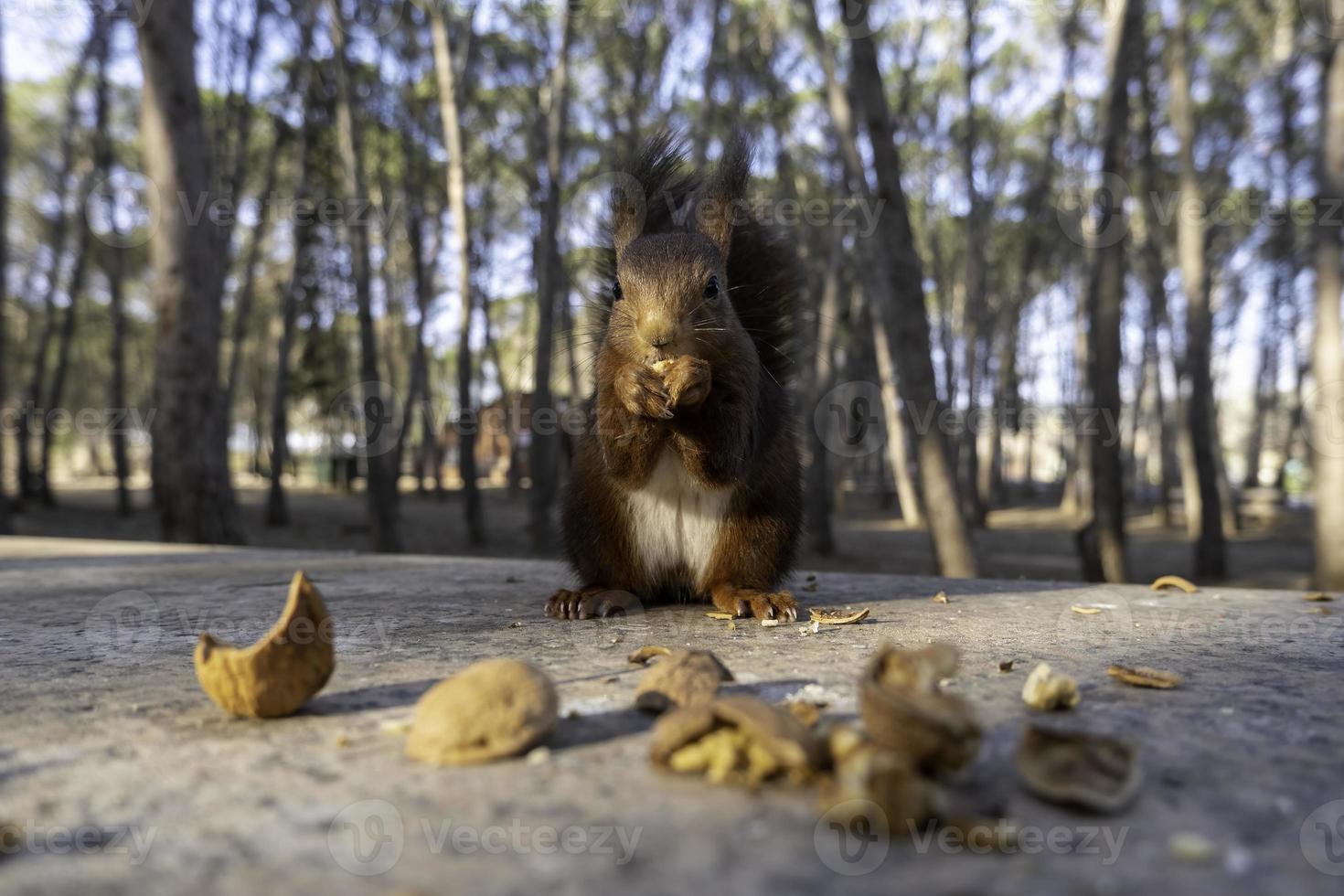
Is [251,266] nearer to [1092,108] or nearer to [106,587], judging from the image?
[106,587]

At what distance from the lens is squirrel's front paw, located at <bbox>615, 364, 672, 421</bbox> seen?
200cm

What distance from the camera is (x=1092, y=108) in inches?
650

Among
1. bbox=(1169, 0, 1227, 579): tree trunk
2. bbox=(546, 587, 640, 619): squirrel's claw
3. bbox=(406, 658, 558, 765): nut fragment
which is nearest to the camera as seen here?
bbox=(406, 658, 558, 765): nut fragment

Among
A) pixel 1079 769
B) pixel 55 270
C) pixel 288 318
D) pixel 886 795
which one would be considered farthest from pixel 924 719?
pixel 55 270

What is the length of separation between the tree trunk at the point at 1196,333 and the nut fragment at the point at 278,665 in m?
10.7

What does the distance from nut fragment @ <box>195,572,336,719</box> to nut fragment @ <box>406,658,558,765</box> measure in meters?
0.23

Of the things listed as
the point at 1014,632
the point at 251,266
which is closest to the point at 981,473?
the point at 251,266

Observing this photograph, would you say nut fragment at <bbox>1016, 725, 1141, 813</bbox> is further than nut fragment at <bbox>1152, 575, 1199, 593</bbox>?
No

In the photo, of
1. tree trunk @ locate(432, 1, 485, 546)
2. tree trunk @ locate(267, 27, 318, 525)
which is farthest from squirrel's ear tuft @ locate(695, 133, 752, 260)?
tree trunk @ locate(267, 27, 318, 525)

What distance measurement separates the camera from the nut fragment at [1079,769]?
2.96 ft

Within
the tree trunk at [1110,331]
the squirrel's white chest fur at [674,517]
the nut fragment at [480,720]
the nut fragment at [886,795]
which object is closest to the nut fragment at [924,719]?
the nut fragment at [886,795]

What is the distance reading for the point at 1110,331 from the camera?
6465mm

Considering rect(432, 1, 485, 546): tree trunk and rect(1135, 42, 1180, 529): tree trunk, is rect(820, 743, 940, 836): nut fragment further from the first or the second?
rect(1135, 42, 1180, 529): tree trunk

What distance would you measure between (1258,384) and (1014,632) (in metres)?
30.7
